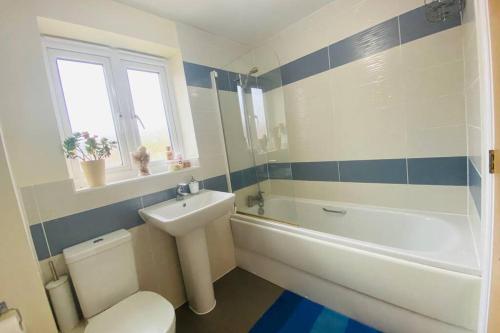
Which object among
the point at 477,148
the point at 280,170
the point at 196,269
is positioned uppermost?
the point at 477,148

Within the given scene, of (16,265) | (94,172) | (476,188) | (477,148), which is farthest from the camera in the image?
(94,172)

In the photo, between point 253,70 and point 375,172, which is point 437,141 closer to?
point 375,172

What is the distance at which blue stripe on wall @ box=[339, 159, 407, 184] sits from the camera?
1.69m

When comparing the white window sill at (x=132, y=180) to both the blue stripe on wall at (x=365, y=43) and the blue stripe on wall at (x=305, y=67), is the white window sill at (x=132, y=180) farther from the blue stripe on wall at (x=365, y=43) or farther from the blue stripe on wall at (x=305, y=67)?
the blue stripe on wall at (x=365, y=43)

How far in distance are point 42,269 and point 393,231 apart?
234 centimetres

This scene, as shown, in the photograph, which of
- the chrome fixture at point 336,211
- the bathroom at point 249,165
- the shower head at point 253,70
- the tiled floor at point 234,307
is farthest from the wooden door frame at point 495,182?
the shower head at point 253,70

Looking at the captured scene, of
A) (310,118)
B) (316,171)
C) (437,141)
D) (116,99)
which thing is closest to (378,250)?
(437,141)

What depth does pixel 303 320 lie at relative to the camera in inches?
57.2

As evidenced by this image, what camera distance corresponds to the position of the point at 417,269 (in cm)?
109

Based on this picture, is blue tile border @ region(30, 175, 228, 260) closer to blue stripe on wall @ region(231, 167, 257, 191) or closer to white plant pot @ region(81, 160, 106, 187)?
white plant pot @ region(81, 160, 106, 187)

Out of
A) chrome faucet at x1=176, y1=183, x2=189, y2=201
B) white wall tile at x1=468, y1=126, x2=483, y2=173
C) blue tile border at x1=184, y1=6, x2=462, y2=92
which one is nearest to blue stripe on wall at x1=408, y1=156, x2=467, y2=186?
white wall tile at x1=468, y1=126, x2=483, y2=173

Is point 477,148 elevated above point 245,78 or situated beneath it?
situated beneath

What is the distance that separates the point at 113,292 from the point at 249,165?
1.51 metres

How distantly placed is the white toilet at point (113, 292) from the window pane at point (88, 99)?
0.65 metres
